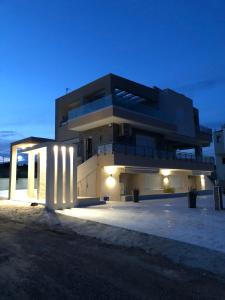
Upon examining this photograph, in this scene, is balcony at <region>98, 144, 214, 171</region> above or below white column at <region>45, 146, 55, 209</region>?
above

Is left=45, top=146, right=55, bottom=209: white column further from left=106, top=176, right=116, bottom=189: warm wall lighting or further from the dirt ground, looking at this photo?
the dirt ground

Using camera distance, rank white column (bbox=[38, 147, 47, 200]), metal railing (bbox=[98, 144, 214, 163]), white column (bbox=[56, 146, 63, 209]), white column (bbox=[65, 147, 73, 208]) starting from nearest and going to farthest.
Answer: white column (bbox=[56, 146, 63, 209])
white column (bbox=[65, 147, 73, 208])
white column (bbox=[38, 147, 47, 200])
metal railing (bbox=[98, 144, 214, 163])

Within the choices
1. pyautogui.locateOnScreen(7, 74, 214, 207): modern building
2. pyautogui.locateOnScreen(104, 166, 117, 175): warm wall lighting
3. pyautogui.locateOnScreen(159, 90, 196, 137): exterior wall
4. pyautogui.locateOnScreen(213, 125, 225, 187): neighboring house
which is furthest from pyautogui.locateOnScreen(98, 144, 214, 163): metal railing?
pyautogui.locateOnScreen(213, 125, 225, 187): neighboring house

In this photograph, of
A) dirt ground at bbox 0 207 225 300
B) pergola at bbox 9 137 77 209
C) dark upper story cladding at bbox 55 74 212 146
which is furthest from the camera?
dark upper story cladding at bbox 55 74 212 146

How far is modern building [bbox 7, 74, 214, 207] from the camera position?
22500 millimetres

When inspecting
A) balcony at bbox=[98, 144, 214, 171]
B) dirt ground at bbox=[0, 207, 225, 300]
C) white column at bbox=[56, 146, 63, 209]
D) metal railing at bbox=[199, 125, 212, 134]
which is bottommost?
dirt ground at bbox=[0, 207, 225, 300]

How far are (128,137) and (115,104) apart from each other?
443 centimetres

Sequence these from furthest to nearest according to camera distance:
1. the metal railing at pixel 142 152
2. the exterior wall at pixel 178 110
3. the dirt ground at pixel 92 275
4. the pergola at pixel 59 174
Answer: the exterior wall at pixel 178 110, the metal railing at pixel 142 152, the pergola at pixel 59 174, the dirt ground at pixel 92 275

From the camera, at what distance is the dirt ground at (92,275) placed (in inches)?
177

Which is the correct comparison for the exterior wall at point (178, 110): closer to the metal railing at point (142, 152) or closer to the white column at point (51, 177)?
the metal railing at point (142, 152)

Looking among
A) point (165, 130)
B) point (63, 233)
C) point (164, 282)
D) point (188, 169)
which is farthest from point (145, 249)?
point (188, 169)

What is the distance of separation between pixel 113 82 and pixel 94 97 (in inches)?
142

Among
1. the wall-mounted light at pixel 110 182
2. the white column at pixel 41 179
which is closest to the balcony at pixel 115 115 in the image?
the wall-mounted light at pixel 110 182

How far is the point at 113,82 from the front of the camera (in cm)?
2514
